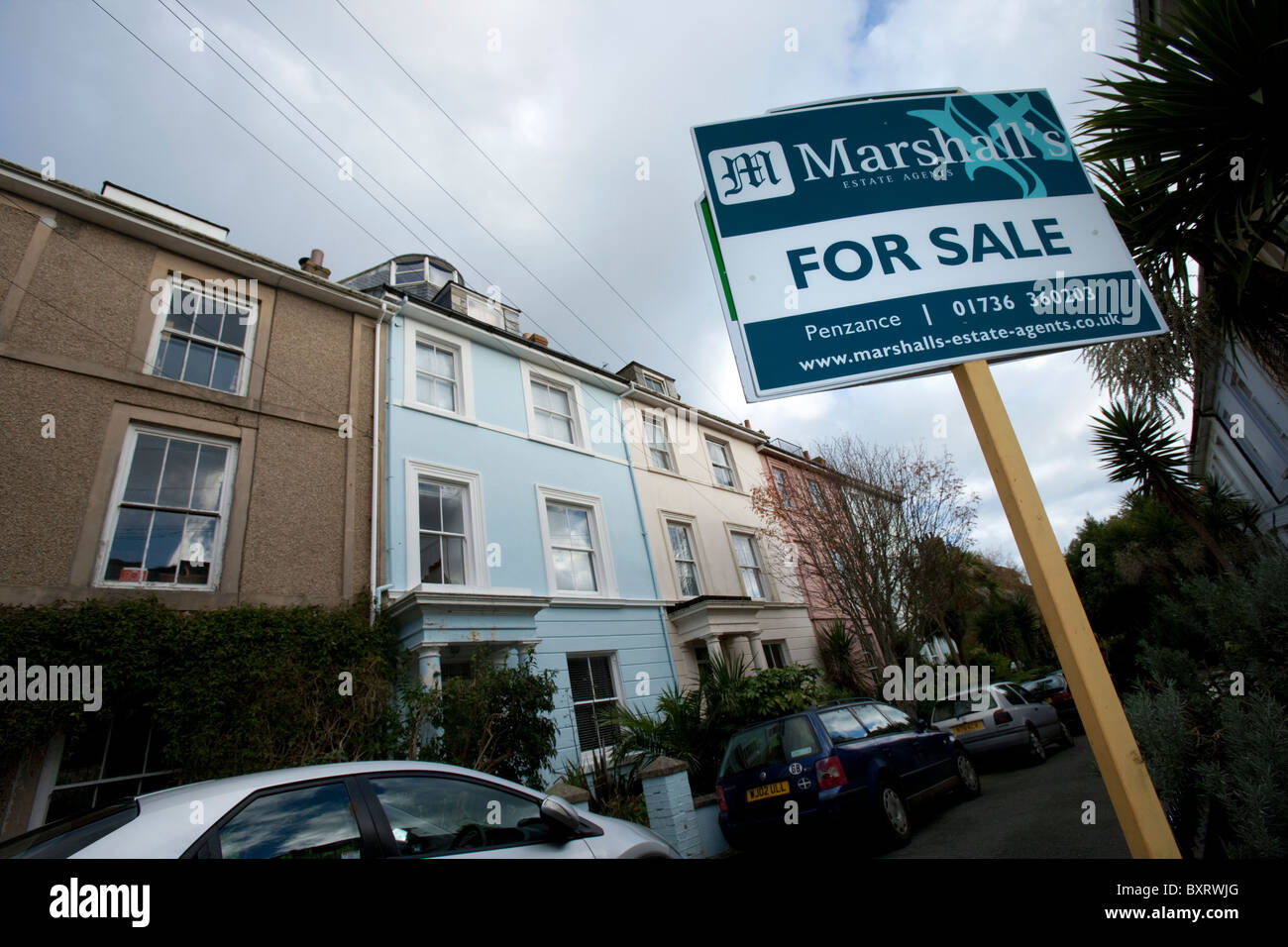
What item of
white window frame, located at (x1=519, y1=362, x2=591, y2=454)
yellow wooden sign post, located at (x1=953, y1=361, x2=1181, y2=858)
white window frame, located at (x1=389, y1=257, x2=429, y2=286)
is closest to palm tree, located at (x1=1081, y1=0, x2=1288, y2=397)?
yellow wooden sign post, located at (x1=953, y1=361, x2=1181, y2=858)

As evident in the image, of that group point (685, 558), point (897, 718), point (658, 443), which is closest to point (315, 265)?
point (658, 443)

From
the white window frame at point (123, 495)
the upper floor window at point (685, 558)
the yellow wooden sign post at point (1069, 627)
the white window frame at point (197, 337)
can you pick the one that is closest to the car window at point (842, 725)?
the yellow wooden sign post at point (1069, 627)

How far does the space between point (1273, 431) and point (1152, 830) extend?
1137 cm

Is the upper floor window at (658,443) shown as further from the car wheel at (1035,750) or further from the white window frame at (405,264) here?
the car wheel at (1035,750)

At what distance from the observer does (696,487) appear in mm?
16750

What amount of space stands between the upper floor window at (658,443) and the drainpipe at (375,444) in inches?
282

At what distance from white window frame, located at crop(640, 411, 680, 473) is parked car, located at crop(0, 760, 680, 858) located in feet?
40.9

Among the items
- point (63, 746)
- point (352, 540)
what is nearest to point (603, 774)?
point (352, 540)

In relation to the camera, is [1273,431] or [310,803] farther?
[1273,431]

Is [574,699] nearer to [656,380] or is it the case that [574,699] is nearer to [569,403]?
[569,403]

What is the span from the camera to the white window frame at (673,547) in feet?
48.2

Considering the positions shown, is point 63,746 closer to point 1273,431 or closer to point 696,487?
point 696,487

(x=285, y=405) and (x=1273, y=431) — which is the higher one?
(x=285, y=405)

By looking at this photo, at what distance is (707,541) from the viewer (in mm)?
16062
